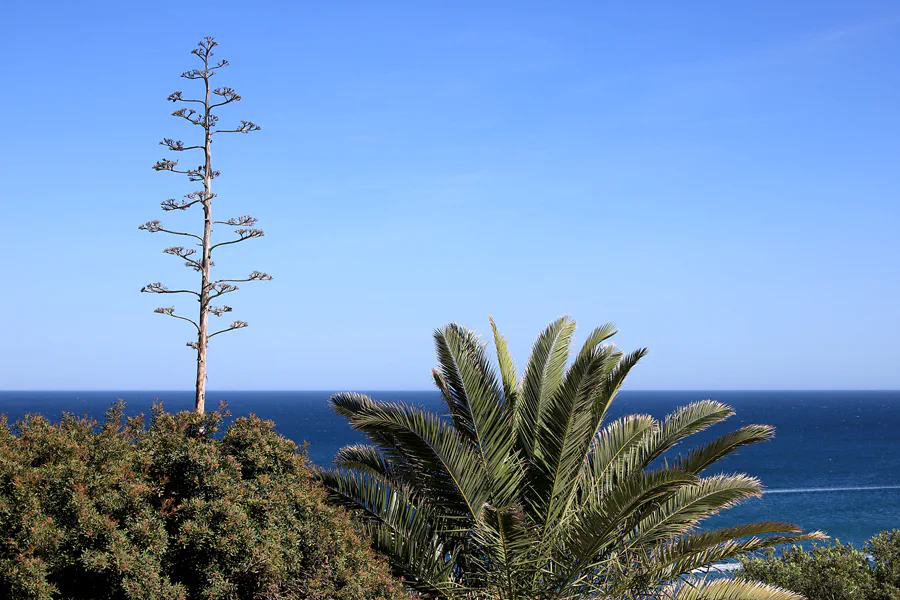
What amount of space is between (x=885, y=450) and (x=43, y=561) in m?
110

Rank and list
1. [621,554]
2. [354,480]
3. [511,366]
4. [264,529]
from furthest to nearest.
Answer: [511,366] → [354,480] → [621,554] → [264,529]

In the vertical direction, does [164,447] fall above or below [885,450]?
above

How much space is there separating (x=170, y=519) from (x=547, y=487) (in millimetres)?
5045

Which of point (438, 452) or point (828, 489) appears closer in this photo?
point (438, 452)

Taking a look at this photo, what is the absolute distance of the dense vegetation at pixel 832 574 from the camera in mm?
17203

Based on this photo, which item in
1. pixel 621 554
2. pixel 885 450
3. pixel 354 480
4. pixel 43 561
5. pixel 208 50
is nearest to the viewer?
pixel 43 561

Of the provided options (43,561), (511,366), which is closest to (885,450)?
(511,366)

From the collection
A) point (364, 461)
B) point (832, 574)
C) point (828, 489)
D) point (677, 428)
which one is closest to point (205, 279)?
point (364, 461)

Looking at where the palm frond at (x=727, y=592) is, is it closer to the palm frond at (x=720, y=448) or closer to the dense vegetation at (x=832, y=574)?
the palm frond at (x=720, y=448)

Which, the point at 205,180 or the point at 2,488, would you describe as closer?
the point at 2,488

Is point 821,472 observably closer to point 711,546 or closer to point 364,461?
point 711,546

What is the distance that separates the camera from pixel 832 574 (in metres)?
17.4

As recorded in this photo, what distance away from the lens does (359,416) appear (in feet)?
34.3

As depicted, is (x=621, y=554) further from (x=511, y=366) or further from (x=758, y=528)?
(x=511, y=366)
